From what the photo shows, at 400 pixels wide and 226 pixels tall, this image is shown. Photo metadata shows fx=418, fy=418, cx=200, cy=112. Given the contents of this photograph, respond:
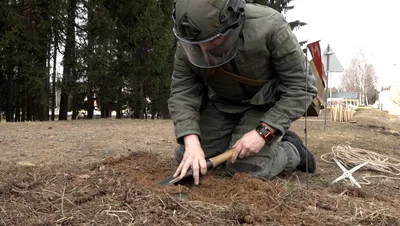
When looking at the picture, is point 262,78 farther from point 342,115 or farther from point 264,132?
point 342,115

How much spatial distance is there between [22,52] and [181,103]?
39.3 feet

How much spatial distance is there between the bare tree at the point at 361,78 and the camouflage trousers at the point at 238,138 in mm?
55064

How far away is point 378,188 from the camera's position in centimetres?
326

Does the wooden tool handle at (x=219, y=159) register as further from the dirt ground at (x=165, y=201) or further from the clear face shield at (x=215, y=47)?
the clear face shield at (x=215, y=47)

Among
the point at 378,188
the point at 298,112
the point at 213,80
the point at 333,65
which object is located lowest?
the point at 378,188

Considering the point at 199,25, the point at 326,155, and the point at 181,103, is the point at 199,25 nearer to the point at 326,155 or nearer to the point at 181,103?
the point at 181,103

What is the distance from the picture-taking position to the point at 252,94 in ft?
10.5

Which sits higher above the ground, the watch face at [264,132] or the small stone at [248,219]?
the watch face at [264,132]

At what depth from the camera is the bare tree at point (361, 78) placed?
5534 cm

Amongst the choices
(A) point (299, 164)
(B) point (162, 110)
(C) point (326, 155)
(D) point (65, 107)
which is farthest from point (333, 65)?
(B) point (162, 110)

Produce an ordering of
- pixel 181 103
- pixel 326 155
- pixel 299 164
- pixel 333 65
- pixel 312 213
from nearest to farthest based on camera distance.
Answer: pixel 312 213 → pixel 181 103 → pixel 299 164 → pixel 326 155 → pixel 333 65

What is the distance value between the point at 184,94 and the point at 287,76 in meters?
0.76

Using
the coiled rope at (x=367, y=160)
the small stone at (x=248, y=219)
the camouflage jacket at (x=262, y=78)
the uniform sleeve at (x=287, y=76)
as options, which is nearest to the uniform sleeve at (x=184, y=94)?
the camouflage jacket at (x=262, y=78)

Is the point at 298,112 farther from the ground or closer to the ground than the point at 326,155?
farther from the ground
